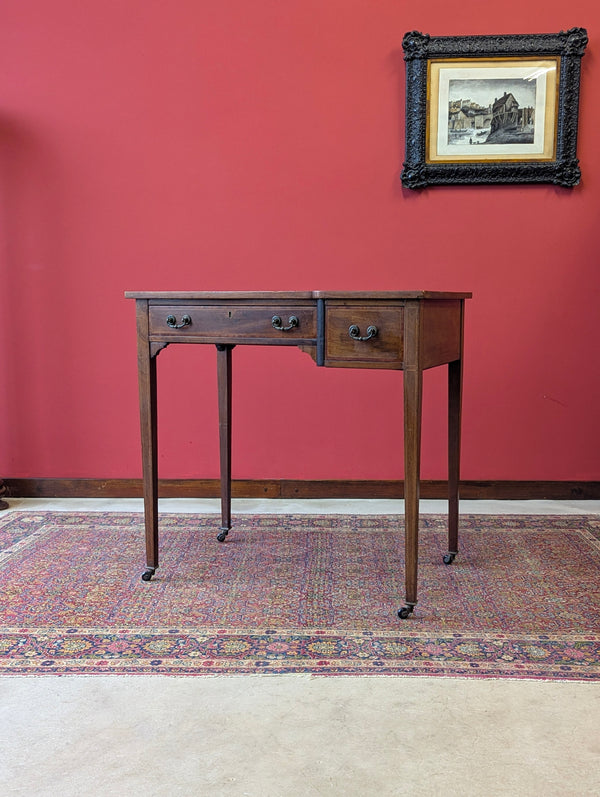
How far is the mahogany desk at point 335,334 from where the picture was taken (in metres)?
2.08

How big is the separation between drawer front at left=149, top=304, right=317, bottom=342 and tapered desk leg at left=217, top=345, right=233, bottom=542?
0.47 meters

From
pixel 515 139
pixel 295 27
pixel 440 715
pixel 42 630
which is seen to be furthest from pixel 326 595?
pixel 295 27

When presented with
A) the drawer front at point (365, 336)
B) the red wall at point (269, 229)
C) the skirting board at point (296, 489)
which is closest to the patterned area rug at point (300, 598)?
the skirting board at point (296, 489)

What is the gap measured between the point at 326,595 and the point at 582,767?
984 millimetres

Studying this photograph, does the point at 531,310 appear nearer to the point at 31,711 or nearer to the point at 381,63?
the point at 381,63

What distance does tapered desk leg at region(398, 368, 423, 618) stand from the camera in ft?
6.82

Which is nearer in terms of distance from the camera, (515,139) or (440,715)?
(440,715)

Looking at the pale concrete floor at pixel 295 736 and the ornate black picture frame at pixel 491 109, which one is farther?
the ornate black picture frame at pixel 491 109

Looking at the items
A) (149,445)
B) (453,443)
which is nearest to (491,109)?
(453,443)

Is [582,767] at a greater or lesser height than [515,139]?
lesser

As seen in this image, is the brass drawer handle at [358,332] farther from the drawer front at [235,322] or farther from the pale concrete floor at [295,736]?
the pale concrete floor at [295,736]

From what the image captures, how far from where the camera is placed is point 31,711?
169cm

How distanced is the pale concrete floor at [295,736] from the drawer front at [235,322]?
38.9 inches

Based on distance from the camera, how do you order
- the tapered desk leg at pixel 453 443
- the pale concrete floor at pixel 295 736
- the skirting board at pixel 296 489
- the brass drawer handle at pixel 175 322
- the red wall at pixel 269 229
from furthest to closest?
1. the skirting board at pixel 296 489
2. the red wall at pixel 269 229
3. the tapered desk leg at pixel 453 443
4. the brass drawer handle at pixel 175 322
5. the pale concrete floor at pixel 295 736
